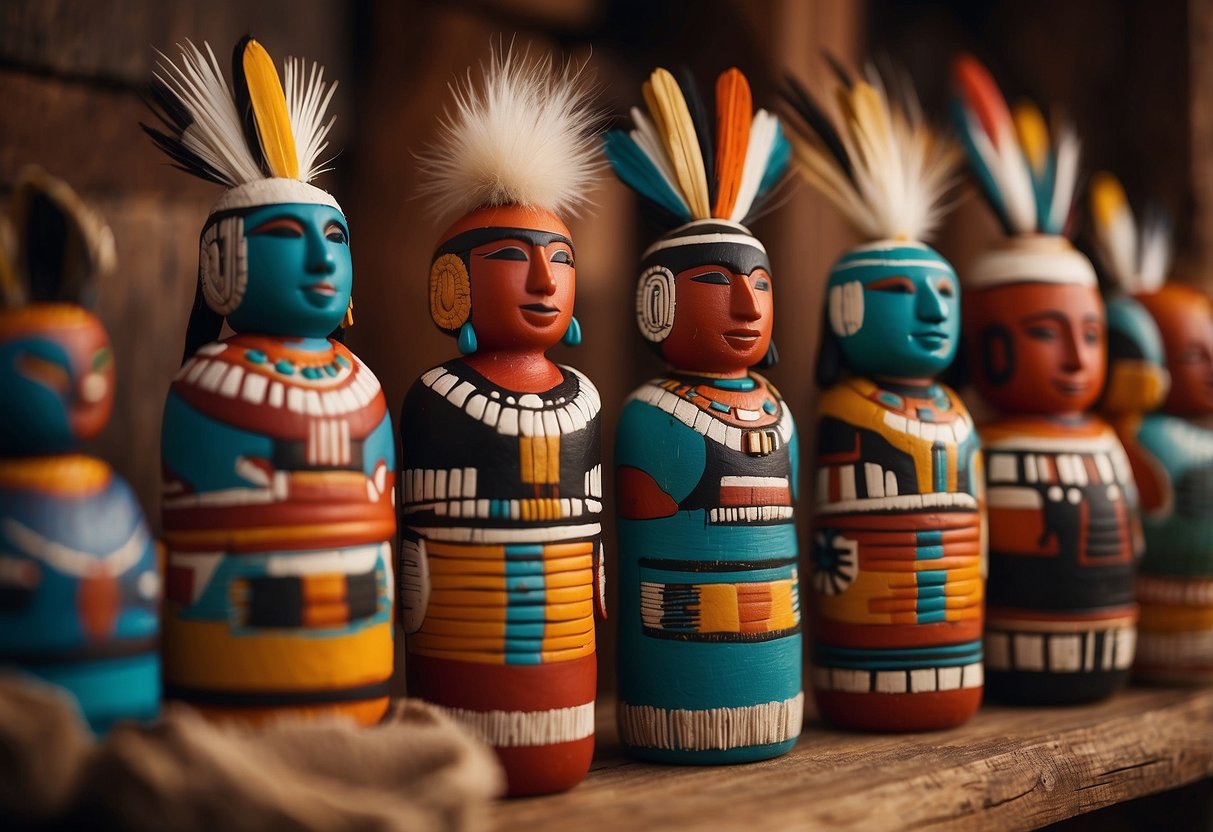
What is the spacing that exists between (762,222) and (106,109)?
3.46 ft

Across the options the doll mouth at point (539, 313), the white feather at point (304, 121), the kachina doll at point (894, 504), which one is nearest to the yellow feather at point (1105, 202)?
the kachina doll at point (894, 504)

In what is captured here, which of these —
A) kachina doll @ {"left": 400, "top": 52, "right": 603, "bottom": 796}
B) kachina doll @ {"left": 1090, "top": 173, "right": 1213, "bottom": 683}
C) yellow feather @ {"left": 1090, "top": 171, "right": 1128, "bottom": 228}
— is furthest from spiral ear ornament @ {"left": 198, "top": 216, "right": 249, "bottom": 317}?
yellow feather @ {"left": 1090, "top": 171, "right": 1128, "bottom": 228}

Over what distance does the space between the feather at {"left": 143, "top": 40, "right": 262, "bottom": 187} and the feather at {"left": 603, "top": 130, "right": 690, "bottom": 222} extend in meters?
0.45

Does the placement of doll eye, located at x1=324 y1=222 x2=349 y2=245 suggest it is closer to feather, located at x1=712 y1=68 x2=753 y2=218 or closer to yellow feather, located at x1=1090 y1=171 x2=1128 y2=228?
feather, located at x1=712 y1=68 x2=753 y2=218

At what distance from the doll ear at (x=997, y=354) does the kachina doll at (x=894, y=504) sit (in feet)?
0.48

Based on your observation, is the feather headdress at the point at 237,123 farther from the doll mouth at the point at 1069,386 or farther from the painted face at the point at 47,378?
the doll mouth at the point at 1069,386

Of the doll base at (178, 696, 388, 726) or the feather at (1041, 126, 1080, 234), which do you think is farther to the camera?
the feather at (1041, 126, 1080, 234)

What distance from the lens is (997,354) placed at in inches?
67.6

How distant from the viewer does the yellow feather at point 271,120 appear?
1.23 metres

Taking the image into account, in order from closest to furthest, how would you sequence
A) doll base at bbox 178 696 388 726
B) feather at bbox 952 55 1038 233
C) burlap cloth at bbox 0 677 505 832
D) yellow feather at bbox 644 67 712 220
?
1. burlap cloth at bbox 0 677 505 832
2. doll base at bbox 178 696 388 726
3. yellow feather at bbox 644 67 712 220
4. feather at bbox 952 55 1038 233

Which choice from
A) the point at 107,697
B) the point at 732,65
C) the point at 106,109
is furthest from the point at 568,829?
the point at 732,65

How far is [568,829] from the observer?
1108mm

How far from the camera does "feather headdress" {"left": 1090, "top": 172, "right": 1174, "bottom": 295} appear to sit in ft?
6.46

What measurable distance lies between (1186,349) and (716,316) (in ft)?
3.04
